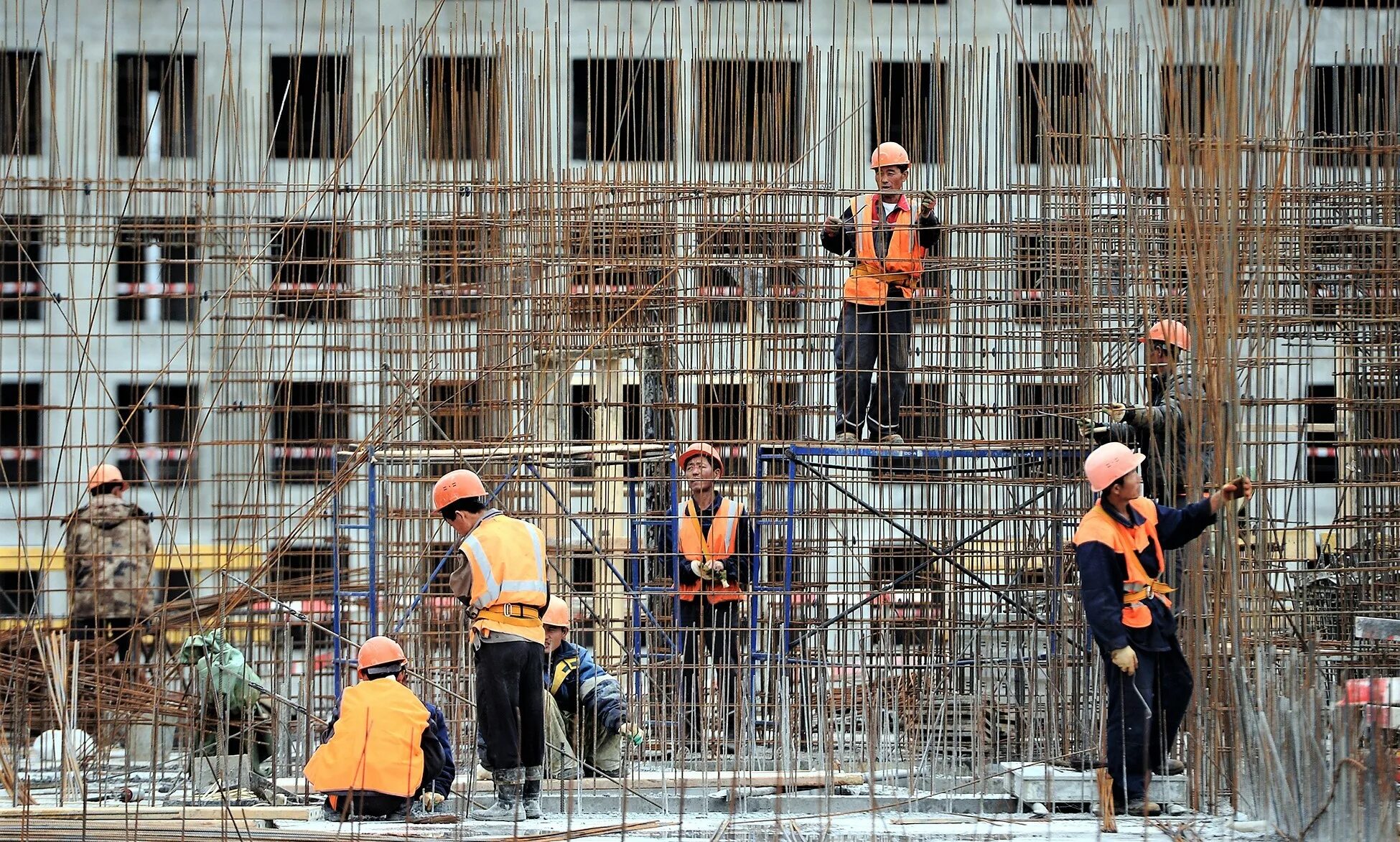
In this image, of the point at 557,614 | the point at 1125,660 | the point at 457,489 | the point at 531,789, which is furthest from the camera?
the point at 557,614

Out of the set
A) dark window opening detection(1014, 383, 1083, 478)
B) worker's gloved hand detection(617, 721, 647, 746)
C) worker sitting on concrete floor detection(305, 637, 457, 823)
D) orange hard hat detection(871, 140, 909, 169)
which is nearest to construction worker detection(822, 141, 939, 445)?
orange hard hat detection(871, 140, 909, 169)

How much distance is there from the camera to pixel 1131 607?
9336mm

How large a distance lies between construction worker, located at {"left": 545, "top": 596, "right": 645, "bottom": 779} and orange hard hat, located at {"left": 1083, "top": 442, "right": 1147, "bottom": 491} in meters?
3.17

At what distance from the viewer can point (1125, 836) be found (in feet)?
28.9

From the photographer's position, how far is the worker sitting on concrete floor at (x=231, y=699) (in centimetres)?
1067

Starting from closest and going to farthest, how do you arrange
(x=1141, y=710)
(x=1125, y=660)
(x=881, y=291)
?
(x=1125, y=660), (x=1141, y=710), (x=881, y=291)

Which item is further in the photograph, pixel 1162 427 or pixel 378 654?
pixel 1162 427

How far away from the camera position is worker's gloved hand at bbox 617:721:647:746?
1070 centimetres

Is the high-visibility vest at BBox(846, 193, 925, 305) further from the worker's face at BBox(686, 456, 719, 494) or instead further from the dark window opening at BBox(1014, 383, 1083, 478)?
the worker's face at BBox(686, 456, 719, 494)

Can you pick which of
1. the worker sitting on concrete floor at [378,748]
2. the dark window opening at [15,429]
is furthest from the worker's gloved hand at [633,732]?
the dark window opening at [15,429]

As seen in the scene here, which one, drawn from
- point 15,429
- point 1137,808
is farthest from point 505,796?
point 15,429

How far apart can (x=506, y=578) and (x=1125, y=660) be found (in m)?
3.25

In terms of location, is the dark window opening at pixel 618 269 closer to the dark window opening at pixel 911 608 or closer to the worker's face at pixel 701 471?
the worker's face at pixel 701 471

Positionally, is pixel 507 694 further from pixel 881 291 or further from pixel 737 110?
pixel 737 110
